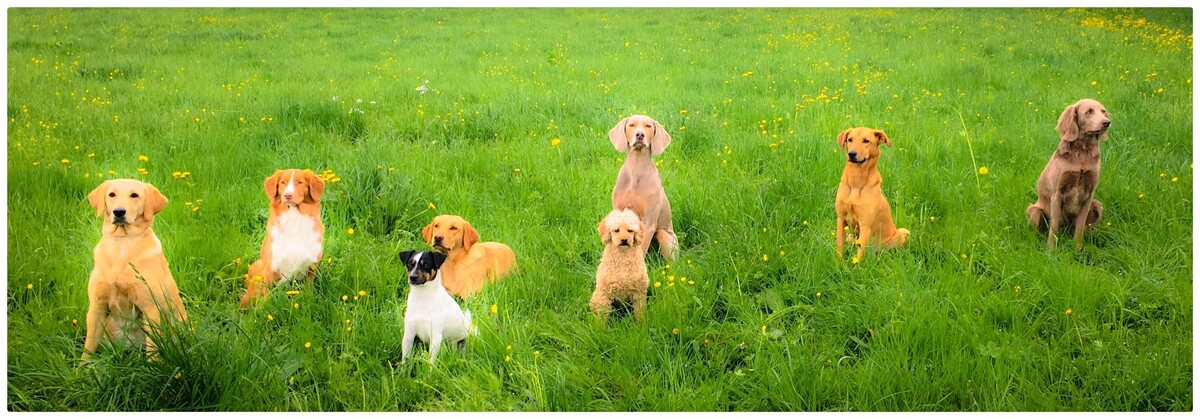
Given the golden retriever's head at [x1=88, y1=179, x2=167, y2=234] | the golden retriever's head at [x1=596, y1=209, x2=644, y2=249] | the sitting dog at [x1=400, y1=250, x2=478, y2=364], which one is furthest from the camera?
the golden retriever's head at [x1=596, y1=209, x2=644, y2=249]

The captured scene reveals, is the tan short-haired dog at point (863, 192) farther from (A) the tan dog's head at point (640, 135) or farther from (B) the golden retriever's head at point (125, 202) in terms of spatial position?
(B) the golden retriever's head at point (125, 202)

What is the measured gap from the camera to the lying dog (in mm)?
4289

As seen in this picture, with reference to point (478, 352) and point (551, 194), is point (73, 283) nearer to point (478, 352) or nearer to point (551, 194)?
point (478, 352)

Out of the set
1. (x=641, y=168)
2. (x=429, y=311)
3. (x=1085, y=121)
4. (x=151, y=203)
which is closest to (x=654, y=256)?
(x=641, y=168)

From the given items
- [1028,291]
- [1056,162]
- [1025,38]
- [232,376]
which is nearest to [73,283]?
[232,376]

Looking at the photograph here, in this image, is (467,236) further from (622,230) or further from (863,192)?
(863,192)

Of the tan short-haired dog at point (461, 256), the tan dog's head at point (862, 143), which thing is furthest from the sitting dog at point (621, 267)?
the tan dog's head at point (862, 143)

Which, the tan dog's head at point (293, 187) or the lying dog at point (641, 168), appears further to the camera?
the lying dog at point (641, 168)

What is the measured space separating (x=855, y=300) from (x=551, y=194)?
7.62 ft

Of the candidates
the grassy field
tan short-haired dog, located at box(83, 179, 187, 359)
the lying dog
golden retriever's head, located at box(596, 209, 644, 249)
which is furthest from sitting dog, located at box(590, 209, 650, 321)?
tan short-haired dog, located at box(83, 179, 187, 359)

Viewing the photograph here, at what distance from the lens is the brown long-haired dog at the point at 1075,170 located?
4.79 m

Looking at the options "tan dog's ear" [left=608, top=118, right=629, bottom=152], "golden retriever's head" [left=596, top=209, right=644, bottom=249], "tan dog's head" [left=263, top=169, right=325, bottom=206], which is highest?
"tan dog's ear" [left=608, top=118, right=629, bottom=152]

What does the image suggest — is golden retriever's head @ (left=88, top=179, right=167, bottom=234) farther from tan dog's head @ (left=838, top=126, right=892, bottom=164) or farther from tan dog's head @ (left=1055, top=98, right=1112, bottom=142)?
tan dog's head @ (left=1055, top=98, right=1112, bottom=142)

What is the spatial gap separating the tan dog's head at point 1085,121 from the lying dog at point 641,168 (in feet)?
8.59
